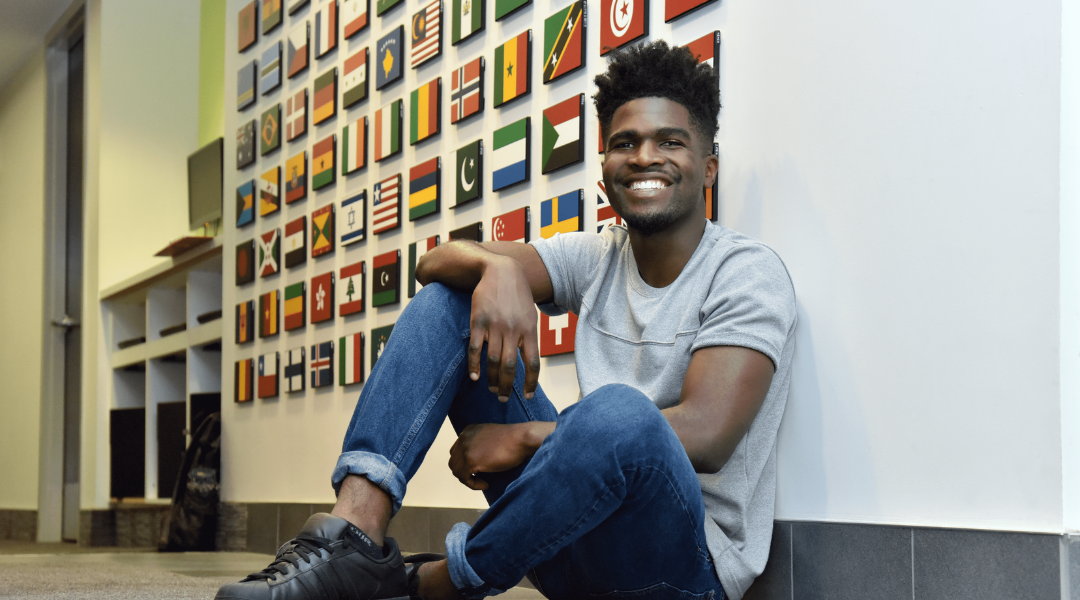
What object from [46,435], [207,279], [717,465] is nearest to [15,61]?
[46,435]

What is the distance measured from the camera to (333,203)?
11.4 feet

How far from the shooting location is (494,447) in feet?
4.76

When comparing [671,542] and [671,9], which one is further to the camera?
[671,9]

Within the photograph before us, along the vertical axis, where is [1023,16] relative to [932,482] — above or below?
above

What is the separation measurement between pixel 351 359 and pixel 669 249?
5.95ft

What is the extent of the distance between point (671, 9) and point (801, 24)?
1.23ft

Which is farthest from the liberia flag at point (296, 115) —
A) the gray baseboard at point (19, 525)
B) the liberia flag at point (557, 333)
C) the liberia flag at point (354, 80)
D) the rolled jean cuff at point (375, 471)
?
the gray baseboard at point (19, 525)

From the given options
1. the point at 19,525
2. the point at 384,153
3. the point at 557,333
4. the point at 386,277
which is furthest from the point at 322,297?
the point at 19,525

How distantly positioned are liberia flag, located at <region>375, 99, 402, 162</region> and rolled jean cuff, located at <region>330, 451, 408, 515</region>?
1834 mm

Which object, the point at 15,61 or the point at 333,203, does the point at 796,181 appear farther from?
the point at 15,61

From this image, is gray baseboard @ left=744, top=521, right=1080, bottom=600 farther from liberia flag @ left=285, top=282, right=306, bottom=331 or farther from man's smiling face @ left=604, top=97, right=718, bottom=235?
liberia flag @ left=285, top=282, right=306, bottom=331

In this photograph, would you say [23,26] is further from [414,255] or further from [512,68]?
[512,68]

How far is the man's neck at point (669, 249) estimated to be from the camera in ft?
5.42

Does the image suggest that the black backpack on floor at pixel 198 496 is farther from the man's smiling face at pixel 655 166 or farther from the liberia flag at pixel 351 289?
the man's smiling face at pixel 655 166
